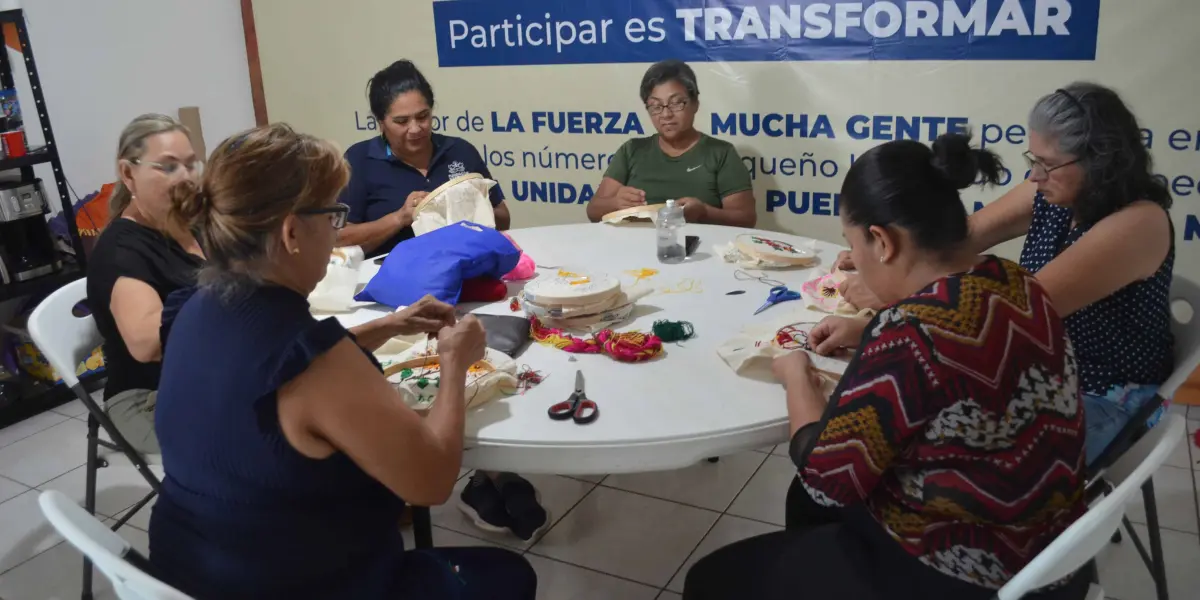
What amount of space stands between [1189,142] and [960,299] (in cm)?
238

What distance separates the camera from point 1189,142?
298 centimetres

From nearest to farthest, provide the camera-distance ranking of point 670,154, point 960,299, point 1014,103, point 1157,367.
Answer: point 960,299
point 1157,367
point 1014,103
point 670,154

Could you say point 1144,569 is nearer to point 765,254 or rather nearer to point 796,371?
point 765,254

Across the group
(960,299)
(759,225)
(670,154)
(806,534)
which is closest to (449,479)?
(806,534)

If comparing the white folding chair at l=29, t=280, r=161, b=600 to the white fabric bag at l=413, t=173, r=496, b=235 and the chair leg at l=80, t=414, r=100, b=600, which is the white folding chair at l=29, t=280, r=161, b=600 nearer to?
the chair leg at l=80, t=414, r=100, b=600

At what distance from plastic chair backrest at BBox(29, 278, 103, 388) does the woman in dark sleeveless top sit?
7.33ft

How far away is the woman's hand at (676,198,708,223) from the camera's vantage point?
122 inches

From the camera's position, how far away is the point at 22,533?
9.04 ft

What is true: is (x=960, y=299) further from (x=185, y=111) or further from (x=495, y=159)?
(x=185, y=111)

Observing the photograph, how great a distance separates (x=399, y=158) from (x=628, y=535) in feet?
5.36

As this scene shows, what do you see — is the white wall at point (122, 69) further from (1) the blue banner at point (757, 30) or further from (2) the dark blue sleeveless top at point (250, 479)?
(2) the dark blue sleeveless top at point (250, 479)

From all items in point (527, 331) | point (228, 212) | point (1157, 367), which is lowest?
point (1157, 367)

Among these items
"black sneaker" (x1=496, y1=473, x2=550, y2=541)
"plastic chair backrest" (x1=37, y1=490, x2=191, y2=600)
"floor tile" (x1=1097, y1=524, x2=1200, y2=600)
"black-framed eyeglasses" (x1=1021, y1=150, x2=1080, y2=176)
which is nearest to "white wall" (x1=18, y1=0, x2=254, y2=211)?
"black sneaker" (x1=496, y1=473, x2=550, y2=541)

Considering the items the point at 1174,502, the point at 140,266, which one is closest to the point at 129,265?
the point at 140,266
